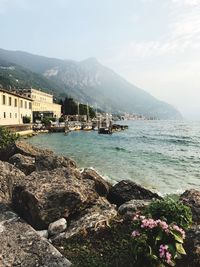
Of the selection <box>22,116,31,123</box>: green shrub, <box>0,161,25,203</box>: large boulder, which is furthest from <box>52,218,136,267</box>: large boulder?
<box>22,116,31,123</box>: green shrub

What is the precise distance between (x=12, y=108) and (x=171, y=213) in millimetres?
72535

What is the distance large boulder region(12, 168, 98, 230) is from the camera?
29.2 feet

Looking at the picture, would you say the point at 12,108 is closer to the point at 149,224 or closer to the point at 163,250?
the point at 149,224

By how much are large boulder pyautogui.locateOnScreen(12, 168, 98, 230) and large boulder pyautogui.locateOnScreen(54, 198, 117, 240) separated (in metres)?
0.36

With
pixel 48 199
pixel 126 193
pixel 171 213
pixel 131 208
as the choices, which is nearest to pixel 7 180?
pixel 48 199

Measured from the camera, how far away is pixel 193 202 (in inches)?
393

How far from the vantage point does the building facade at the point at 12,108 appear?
68750mm

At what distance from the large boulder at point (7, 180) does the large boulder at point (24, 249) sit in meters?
2.36

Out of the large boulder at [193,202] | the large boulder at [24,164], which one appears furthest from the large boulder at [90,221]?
the large boulder at [24,164]

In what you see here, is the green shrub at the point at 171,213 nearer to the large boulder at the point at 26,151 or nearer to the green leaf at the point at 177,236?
the green leaf at the point at 177,236

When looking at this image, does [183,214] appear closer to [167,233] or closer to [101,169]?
[167,233]

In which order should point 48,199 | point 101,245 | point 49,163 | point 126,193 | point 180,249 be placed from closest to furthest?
1. point 180,249
2. point 101,245
3. point 48,199
4. point 126,193
5. point 49,163

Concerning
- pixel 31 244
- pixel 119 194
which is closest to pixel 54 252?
pixel 31 244

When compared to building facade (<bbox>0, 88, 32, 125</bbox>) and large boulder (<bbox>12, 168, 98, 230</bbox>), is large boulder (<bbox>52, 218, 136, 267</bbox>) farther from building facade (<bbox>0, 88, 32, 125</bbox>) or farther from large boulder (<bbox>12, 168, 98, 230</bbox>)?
building facade (<bbox>0, 88, 32, 125</bbox>)
